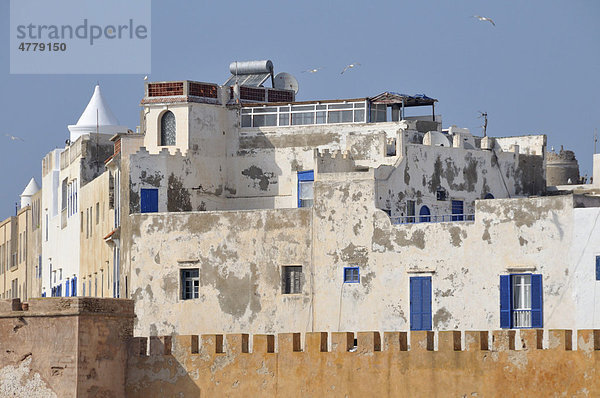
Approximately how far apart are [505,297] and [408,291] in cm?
286

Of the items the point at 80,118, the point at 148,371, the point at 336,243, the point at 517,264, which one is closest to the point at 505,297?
the point at 517,264

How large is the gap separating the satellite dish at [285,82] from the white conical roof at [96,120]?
8381mm

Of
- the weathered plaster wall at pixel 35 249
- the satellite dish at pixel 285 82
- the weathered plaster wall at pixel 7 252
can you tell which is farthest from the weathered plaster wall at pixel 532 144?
the weathered plaster wall at pixel 7 252

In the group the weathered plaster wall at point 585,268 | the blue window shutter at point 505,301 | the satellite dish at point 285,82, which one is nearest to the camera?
the weathered plaster wall at point 585,268

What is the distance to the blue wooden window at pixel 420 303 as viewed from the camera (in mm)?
46812

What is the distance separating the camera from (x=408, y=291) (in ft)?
155

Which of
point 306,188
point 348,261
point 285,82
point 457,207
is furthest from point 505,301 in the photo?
point 285,82

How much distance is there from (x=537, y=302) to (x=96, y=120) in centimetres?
2730

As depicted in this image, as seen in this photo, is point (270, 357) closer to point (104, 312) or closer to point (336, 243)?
point (104, 312)

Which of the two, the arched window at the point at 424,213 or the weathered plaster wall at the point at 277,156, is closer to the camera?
the arched window at the point at 424,213

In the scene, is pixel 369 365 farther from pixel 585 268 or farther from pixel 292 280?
pixel 292 280

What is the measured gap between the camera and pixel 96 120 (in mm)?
67938

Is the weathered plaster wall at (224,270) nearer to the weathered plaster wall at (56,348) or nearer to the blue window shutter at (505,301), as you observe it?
the blue window shutter at (505,301)

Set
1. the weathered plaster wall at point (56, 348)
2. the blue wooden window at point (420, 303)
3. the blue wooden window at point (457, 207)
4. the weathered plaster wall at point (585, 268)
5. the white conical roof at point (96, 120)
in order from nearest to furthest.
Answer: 1. the weathered plaster wall at point (56, 348)
2. the weathered plaster wall at point (585, 268)
3. the blue wooden window at point (420, 303)
4. the blue wooden window at point (457, 207)
5. the white conical roof at point (96, 120)
